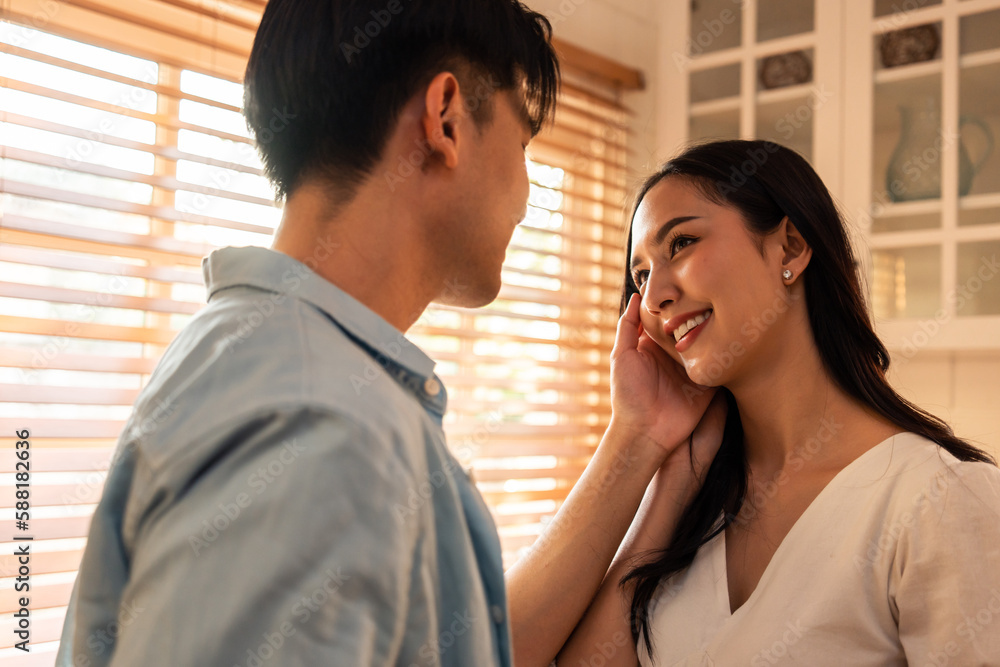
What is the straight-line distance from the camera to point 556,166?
226cm

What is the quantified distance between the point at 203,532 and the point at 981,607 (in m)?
0.91

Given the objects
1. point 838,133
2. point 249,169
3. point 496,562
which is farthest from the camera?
point 838,133

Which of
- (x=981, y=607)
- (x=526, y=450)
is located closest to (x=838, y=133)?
(x=526, y=450)

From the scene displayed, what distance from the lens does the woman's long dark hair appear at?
117 cm

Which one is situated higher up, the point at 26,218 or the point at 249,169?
the point at 249,169

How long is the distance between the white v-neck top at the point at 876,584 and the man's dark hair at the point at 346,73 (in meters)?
0.74

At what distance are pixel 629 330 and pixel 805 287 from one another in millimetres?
296

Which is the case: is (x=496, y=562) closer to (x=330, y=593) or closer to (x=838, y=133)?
(x=330, y=593)

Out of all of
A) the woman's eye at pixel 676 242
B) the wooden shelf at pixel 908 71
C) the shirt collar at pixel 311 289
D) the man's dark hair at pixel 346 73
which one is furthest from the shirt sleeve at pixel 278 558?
the wooden shelf at pixel 908 71

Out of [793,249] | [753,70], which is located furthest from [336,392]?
[753,70]

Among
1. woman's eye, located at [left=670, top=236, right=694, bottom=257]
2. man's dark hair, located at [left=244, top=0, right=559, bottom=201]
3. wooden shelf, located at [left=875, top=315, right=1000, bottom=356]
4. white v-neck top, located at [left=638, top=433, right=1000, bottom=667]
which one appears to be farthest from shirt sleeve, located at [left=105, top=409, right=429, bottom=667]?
wooden shelf, located at [left=875, top=315, right=1000, bottom=356]

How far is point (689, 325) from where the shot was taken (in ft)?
3.99

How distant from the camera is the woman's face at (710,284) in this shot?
116cm

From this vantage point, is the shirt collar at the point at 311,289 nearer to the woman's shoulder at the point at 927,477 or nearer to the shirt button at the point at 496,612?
the shirt button at the point at 496,612
